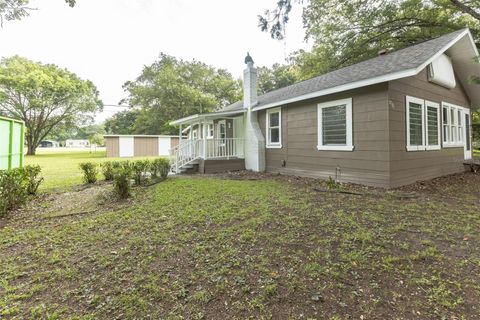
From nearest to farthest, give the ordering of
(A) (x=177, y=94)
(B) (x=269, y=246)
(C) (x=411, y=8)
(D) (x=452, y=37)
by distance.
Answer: (B) (x=269, y=246) < (D) (x=452, y=37) < (C) (x=411, y=8) < (A) (x=177, y=94)

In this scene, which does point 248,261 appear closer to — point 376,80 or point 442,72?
point 376,80

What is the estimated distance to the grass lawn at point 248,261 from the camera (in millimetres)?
Result: 2131

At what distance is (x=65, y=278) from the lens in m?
2.66

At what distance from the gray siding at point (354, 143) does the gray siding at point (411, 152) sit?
22 centimetres

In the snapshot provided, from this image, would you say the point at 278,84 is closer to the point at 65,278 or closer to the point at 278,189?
the point at 278,189

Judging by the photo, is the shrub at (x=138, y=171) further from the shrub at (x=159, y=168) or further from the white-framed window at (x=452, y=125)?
the white-framed window at (x=452, y=125)

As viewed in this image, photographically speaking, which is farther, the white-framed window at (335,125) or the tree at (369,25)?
the tree at (369,25)

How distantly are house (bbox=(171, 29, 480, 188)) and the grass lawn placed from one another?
2.07 m

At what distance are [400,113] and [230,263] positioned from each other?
6.25m

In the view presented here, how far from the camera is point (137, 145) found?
27469 millimetres

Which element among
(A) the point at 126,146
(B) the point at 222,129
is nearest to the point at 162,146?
(A) the point at 126,146

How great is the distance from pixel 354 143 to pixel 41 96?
34364 millimetres

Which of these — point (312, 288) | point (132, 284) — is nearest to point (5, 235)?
point (132, 284)

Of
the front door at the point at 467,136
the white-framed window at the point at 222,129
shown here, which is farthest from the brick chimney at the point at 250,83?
the front door at the point at 467,136
